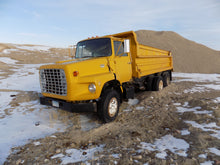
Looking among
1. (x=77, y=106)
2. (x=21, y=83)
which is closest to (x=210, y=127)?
(x=77, y=106)

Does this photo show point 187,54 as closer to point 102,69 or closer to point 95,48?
point 95,48

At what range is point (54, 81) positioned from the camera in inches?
176

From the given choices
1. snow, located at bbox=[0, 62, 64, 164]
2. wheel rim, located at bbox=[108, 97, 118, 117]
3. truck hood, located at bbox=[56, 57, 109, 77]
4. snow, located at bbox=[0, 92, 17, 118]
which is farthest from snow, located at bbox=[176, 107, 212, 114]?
snow, located at bbox=[0, 92, 17, 118]

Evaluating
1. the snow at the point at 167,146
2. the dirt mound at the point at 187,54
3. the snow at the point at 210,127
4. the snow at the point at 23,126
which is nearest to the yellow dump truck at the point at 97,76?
the snow at the point at 23,126

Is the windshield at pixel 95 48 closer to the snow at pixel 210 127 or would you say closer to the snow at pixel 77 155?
the snow at pixel 77 155

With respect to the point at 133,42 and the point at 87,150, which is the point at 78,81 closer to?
the point at 87,150

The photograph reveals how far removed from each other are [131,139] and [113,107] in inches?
55.8

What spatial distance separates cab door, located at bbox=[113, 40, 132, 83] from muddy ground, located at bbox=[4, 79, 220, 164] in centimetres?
131

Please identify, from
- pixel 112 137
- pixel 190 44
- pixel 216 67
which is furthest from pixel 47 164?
pixel 190 44

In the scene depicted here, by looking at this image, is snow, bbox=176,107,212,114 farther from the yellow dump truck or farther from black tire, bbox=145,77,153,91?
black tire, bbox=145,77,153,91

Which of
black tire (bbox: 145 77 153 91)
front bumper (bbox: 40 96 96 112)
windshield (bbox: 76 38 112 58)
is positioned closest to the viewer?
front bumper (bbox: 40 96 96 112)

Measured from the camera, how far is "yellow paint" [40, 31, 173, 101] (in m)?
4.17

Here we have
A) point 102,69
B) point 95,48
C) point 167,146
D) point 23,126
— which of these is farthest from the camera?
point 95,48

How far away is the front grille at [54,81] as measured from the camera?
4247mm
